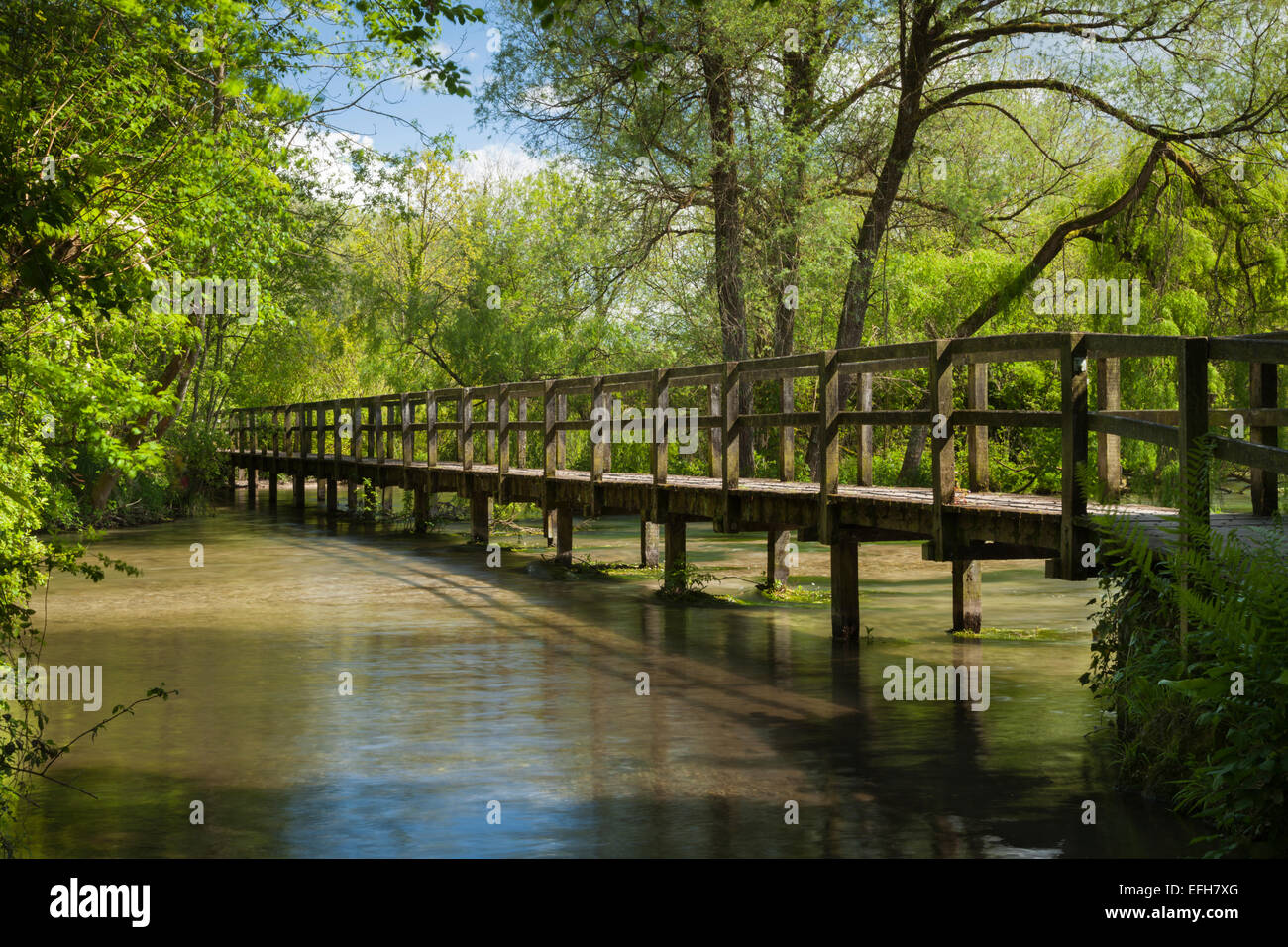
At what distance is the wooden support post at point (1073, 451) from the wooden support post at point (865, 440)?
3.64m

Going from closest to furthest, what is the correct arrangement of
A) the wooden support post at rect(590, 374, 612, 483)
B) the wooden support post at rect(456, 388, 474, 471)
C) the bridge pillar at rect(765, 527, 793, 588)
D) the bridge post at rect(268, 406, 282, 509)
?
the bridge pillar at rect(765, 527, 793, 588), the wooden support post at rect(590, 374, 612, 483), the wooden support post at rect(456, 388, 474, 471), the bridge post at rect(268, 406, 282, 509)

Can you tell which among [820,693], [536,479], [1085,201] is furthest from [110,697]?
[1085,201]

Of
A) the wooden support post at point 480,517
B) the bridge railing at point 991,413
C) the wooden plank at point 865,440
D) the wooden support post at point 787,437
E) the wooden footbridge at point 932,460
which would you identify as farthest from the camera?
the wooden support post at point 480,517

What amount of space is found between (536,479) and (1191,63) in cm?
1068

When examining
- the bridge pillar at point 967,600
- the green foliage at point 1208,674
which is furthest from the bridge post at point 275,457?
the green foliage at point 1208,674

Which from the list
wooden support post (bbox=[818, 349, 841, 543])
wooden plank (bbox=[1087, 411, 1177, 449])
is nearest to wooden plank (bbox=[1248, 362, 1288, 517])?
wooden plank (bbox=[1087, 411, 1177, 449])

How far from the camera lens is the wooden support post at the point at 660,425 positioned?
1456 cm

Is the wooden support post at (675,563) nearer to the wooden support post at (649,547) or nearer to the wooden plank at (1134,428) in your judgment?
the wooden support post at (649,547)

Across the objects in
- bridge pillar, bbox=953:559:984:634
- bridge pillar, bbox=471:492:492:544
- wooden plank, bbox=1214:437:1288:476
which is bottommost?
bridge pillar, bbox=953:559:984:634

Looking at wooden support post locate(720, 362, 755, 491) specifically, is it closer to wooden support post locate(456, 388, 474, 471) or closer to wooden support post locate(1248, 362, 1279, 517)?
wooden support post locate(1248, 362, 1279, 517)

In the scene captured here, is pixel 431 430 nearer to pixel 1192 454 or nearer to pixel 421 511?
pixel 421 511

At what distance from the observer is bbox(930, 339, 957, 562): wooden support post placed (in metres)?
10.1

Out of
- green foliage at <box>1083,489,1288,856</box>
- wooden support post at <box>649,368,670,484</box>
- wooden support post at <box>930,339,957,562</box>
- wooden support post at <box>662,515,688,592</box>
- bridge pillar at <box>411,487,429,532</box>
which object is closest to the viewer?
green foliage at <box>1083,489,1288,856</box>

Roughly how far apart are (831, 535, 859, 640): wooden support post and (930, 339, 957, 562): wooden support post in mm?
2299
